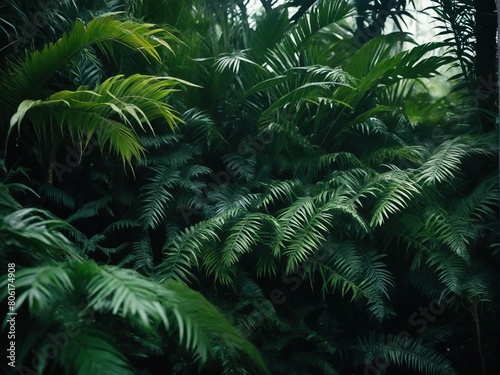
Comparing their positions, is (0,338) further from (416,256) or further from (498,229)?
(498,229)

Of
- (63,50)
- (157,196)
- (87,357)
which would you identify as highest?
(63,50)

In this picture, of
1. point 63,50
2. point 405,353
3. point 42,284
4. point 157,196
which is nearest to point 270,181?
point 157,196

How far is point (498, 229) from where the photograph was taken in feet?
10.8

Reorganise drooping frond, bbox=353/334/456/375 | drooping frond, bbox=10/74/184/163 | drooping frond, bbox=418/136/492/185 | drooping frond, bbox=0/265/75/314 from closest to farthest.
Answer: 1. drooping frond, bbox=0/265/75/314
2. drooping frond, bbox=10/74/184/163
3. drooping frond, bbox=353/334/456/375
4. drooping frond, bbox=418/136/492/185

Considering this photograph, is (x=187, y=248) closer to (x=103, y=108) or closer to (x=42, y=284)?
(x=103, y=108)

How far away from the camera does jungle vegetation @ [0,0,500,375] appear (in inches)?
119

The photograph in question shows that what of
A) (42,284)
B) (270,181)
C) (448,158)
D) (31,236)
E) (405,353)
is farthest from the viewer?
(270,181)

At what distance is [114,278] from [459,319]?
2.41 m

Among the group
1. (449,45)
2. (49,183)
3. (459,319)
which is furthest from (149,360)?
(449,45)

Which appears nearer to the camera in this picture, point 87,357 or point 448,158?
point 87,357

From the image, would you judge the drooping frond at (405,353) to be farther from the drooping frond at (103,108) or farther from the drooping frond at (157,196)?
the drooping frond at (103,108)

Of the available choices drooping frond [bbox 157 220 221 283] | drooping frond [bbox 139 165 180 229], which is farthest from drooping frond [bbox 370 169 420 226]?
drooping frond [bbox 139 165 180 229]

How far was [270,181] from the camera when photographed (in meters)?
3.54

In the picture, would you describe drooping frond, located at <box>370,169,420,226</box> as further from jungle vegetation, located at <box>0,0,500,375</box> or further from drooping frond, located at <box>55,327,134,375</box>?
drooping frond, located at <box>55,327,134,375</box>
